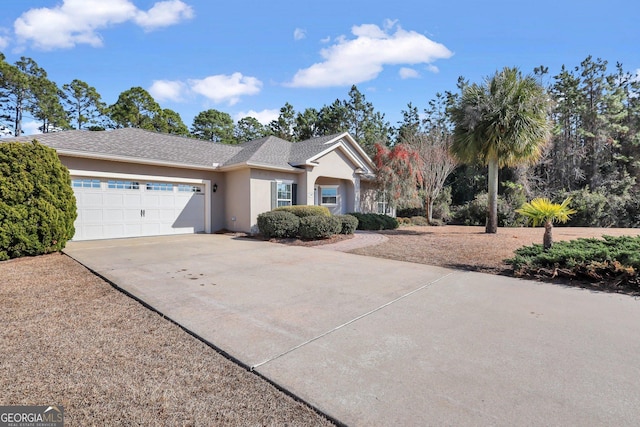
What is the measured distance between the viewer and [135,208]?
523 inches

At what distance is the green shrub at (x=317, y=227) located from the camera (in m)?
12.2

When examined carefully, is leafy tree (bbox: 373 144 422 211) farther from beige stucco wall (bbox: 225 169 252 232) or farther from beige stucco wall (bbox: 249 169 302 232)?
beige stucco wall (bbox: 225 169 252 232)

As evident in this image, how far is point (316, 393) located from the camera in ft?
8.71

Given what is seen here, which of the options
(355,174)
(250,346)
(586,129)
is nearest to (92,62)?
(355,174)

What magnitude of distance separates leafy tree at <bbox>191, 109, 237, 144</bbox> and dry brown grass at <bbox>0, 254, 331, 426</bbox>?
38.5 m

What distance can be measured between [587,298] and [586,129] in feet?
88.2

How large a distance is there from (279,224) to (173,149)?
23.8 ft

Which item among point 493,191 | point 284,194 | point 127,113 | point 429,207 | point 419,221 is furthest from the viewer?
point 127,113

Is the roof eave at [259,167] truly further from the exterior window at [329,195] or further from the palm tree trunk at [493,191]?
the palm tree trunk at [493,191]

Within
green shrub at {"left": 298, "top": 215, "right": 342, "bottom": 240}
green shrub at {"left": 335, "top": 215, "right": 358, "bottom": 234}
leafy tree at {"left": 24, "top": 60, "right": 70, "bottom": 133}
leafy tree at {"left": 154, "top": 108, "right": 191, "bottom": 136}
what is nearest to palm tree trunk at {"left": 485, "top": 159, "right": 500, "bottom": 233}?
green shrub at {"left": 335, "top": 215, "right": 358, "bottom": 234}

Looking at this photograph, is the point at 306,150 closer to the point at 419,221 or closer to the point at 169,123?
the point at 419,221

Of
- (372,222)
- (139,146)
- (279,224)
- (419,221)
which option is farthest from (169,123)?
(419,221)

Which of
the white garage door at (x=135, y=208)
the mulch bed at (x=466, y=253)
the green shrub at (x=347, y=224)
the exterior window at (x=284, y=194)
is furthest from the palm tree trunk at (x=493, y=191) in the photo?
the white garage door at (x=135, y=208)

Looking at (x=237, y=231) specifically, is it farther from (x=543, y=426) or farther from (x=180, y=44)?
(x=543, y=426)
